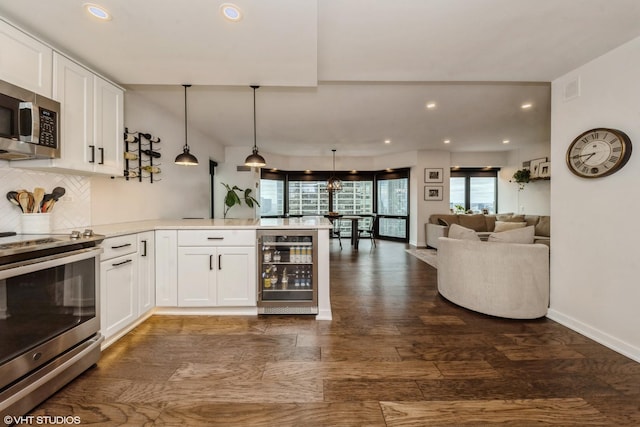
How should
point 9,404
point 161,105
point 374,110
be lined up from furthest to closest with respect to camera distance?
point 374,110 → point 161,105 → point 9,404

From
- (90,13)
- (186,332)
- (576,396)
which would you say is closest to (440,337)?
(576,396)

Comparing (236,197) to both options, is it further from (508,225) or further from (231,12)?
(508,225)

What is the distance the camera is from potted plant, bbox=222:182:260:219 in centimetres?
585

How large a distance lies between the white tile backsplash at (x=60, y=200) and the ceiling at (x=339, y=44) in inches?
39.9

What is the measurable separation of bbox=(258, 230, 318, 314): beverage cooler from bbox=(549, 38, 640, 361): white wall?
242cm

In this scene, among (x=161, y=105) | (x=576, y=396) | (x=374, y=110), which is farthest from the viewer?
(x=374, y=110)

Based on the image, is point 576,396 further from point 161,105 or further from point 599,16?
point 161,105

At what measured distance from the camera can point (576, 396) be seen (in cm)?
166

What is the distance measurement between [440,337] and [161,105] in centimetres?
432

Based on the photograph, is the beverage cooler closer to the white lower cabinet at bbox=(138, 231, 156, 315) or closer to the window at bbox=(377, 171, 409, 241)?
the white lower cabinet at bbox=(138, 231, 156, 315)

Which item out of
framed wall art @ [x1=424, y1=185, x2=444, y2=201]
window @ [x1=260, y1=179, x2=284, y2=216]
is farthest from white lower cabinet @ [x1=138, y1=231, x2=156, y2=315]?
framed wall art @ [x1=424, y1=185, x2=444, y2=201]

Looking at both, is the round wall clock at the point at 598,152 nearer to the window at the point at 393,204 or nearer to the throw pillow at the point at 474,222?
the throw pillow at the point at 474,222

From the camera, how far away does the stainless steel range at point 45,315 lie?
1401mm

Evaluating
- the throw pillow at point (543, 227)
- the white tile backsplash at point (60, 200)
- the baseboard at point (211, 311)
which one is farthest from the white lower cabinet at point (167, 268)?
the throw pillow at point (543, 227)
